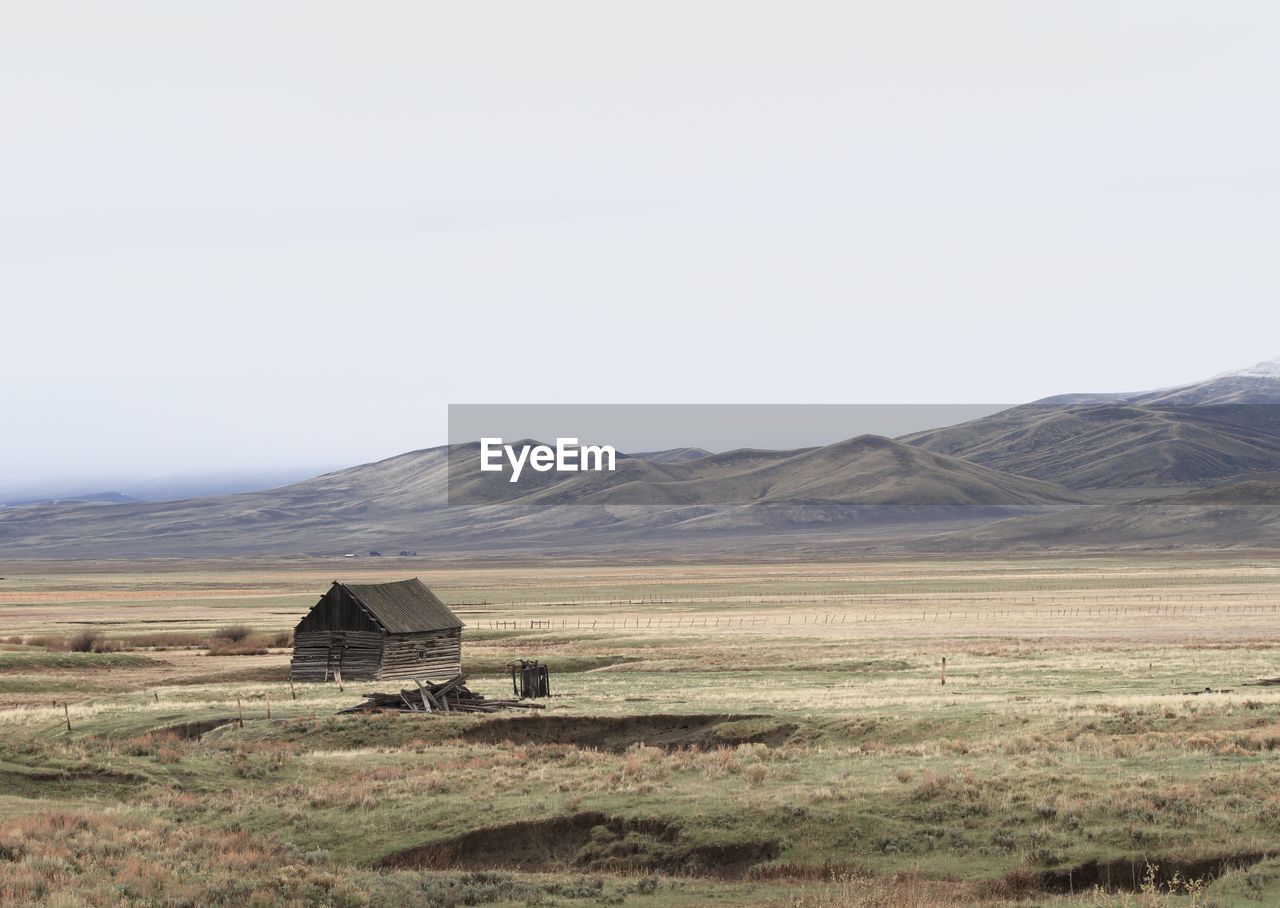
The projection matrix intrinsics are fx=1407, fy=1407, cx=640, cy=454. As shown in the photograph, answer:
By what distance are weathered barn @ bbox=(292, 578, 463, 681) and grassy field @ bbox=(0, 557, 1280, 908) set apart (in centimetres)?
257

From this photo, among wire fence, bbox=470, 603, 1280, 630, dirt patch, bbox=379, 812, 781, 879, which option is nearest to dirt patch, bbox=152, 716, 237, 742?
dirt patch, bbox=379, 812, 781, 879

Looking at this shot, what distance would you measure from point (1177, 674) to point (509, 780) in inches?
1086

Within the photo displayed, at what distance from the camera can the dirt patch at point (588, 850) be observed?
23.4 m

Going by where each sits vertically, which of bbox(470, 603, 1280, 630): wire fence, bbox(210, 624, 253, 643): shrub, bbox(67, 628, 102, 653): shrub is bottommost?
bbox(470, 603, 1280, 630): wire fence

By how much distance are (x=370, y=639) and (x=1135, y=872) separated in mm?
42725

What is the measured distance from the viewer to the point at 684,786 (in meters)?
27.6

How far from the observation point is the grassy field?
21.1 metres

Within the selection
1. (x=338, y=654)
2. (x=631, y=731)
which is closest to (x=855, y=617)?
(x=338, y=654)

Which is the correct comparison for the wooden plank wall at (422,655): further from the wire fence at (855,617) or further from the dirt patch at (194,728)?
the wire fence at (855,617)

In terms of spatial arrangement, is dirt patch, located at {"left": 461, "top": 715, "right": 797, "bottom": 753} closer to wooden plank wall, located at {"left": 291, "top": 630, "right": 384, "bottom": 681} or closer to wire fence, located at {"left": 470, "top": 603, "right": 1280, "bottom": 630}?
wooden plank wall, located at {"left": 291, "top": 630, "right": 384, "bottom": 681}

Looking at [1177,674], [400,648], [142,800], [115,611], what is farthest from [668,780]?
[115,611]

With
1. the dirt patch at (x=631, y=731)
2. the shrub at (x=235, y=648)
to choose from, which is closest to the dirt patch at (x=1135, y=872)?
the dirt patch at (x=631, y=731)

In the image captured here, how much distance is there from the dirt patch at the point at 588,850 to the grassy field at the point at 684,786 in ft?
0.17

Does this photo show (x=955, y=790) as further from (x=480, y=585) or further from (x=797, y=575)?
(x=797, y=575)
